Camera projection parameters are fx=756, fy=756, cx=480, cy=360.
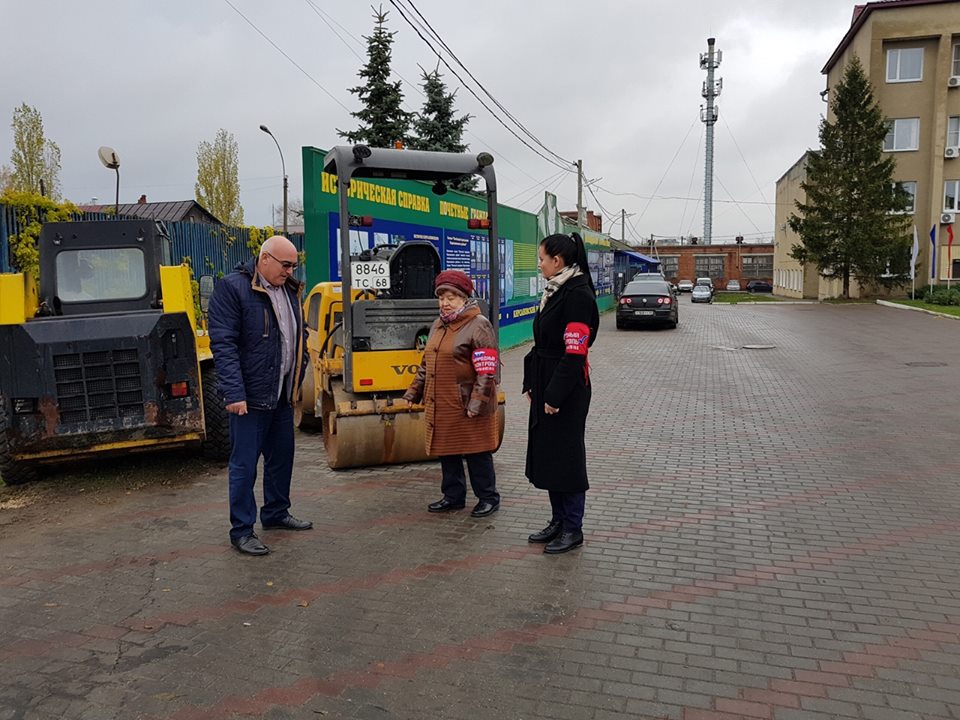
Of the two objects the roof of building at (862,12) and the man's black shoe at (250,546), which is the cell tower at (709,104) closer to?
the roof of building at (862,12)

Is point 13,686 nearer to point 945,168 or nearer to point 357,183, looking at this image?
point 357,183

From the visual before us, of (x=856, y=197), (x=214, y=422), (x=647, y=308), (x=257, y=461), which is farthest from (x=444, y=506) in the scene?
(x=856, y=197)

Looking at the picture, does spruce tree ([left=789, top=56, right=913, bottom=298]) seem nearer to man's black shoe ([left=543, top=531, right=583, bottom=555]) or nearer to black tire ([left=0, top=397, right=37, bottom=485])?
man's black shoe ([left=543, top=531, right=583, bottom=555])

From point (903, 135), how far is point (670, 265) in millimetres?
45918

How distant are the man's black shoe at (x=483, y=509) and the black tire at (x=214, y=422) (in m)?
2.56

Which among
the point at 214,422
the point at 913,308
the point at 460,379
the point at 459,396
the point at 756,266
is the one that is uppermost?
the point at 756,266

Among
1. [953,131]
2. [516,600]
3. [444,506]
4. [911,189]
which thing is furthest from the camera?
[911,189]

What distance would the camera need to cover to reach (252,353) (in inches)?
191

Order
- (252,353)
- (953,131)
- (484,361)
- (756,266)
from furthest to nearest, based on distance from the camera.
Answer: (756,266), (953,131), (484,361), (252,353)

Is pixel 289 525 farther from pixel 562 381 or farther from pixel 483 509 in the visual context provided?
pixel 562 381

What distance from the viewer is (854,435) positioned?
8273mm


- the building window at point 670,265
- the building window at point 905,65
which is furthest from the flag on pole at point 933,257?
the building window at point 670,265

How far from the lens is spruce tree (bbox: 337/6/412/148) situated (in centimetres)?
2831

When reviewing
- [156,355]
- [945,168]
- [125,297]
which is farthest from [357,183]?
[945,168]
